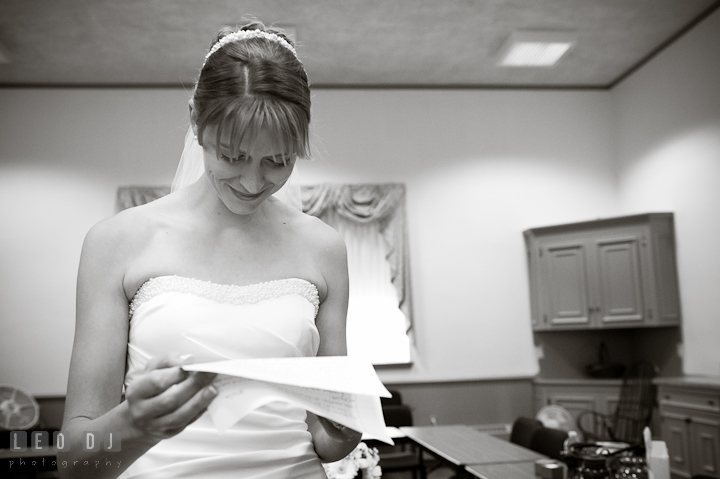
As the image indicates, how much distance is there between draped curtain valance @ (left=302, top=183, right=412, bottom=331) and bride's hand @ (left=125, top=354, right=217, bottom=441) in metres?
6.54

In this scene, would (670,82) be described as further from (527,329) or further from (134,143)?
(134,143)

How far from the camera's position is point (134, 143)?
765cm

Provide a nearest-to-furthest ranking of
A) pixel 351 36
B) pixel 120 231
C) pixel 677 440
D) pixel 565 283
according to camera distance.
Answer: pixel 120 231 → pixel 677 440 → pixel 351 36 → pixel 565 283

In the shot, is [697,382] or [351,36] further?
[351,36]

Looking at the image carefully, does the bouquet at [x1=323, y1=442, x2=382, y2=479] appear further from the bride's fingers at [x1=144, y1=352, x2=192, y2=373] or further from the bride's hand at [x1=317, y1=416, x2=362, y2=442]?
the bride's fingers at [x1=144, y1=352, x2=192, y2=373]

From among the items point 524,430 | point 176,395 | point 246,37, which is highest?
point 246,37

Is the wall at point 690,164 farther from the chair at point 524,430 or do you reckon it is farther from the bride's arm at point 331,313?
the bride's arm at point 331,313

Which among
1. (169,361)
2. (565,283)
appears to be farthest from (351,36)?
(169,361)

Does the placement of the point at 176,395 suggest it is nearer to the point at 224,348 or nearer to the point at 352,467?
the point at 224,348

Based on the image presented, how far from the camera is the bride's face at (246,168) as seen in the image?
4.10 ft

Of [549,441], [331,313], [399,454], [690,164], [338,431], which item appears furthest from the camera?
[690,164]

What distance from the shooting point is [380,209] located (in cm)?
765

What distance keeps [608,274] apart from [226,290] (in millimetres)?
6414

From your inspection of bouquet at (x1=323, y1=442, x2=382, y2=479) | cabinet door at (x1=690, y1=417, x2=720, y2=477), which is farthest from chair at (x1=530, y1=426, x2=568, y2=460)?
cabinet door at (x1=690, y1=417, x2=720, y2=477)
